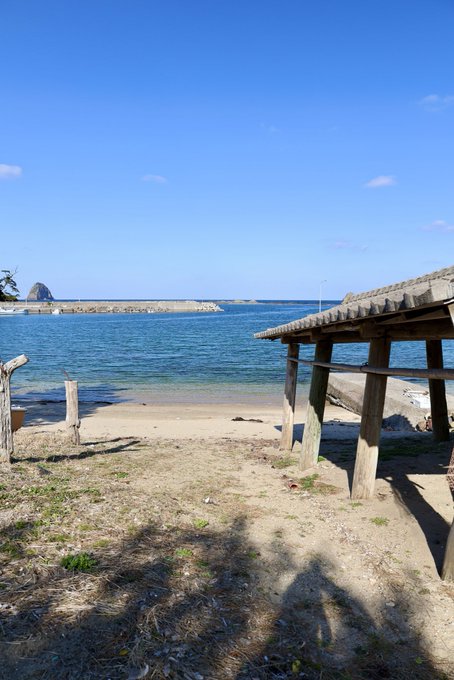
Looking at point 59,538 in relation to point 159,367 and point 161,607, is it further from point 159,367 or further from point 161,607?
point 159,367

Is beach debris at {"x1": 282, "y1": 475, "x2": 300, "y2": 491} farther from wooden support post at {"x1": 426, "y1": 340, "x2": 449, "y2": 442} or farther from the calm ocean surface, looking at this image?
the calm ocean surface

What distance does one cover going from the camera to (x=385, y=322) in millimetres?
6039

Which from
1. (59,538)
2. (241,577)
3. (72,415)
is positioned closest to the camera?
(241,577)

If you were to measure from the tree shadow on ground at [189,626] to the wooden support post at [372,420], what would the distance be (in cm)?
211

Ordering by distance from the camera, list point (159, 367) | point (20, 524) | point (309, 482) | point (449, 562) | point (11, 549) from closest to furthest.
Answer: point (449, 562)
point (11, 549)
point (20, 524)
point (309, 482)
point (159, 367)

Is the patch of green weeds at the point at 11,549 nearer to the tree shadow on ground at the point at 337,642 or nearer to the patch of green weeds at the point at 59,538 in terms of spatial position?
the patch of green weeds at the point at 59,538

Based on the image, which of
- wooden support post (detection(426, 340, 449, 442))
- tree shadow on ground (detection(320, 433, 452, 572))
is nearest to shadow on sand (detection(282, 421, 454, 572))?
tree shadow on ground (detection(320, 433, 452, 572))

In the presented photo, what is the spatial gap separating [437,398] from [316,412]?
10.6 ft

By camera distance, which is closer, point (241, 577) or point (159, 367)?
point (241, 577)

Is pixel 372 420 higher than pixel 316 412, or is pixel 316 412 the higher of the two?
pixel 372 420

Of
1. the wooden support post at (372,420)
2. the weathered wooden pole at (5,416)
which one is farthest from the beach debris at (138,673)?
the weathered wooden pole at (5,416)

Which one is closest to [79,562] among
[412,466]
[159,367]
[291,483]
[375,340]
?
[291,483]

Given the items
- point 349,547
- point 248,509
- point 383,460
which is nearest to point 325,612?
point 349,547

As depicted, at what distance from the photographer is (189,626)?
158 inches
